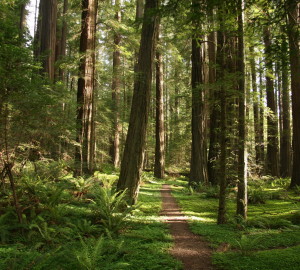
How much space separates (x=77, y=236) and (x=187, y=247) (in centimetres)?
211

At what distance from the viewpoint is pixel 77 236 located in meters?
4.34

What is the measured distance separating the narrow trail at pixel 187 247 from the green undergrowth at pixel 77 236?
0.63 feet

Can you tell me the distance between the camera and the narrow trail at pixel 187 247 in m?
3.86

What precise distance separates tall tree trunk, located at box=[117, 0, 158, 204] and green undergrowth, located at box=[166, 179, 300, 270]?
203 centimetres

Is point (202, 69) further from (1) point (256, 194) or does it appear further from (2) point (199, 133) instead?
(1) point (256, 194)

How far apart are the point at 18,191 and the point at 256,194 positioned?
7973mm

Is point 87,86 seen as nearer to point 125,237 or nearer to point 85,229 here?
point 85,229

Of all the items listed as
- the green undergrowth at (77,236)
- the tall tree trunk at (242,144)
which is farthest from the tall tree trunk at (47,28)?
the tall tree trunk at (242,144)

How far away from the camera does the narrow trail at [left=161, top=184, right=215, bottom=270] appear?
3.86m

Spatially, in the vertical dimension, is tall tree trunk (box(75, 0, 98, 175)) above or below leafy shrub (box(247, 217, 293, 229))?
above

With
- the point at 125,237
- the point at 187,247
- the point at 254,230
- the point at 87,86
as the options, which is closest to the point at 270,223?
the point at 254,230

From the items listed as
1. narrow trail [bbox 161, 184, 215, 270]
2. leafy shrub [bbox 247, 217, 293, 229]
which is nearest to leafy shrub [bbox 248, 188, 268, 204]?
leafy shrub [bbox 247, 217, 293, 229]

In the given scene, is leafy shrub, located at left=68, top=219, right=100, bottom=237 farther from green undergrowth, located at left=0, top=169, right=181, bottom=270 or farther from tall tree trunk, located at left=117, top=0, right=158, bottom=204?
tall tree trunk, located at left=117, top=0, right=158, bottom=204

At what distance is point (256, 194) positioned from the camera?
877 centimetres
